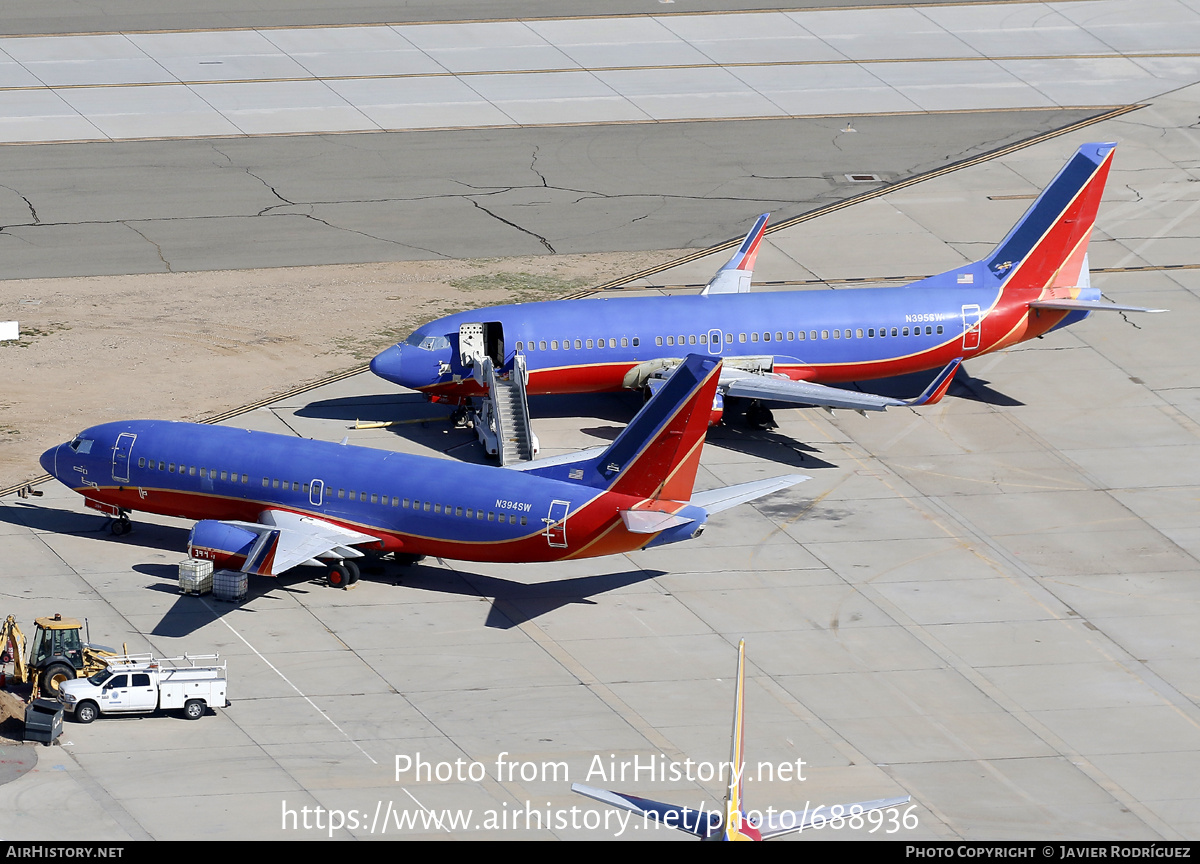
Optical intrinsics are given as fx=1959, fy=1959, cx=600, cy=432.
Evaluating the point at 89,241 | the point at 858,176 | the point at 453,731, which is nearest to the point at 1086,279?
the point at 858,176

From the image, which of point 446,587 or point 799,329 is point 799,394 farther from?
point 446,587

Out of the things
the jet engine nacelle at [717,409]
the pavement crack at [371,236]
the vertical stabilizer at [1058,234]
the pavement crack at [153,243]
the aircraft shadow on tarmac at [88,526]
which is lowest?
the aircraft shadow on tarmac at [88,526]

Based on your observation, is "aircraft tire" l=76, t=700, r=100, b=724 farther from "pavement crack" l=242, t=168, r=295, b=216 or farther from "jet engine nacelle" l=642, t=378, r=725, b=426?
"pavement crack" l=242, t=168, r=295, b=216

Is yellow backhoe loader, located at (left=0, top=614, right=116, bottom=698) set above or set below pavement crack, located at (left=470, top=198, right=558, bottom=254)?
below

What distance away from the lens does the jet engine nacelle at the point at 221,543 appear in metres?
59.3

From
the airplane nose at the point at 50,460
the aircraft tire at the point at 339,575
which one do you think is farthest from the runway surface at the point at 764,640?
the airplane nose at the point at 50,460

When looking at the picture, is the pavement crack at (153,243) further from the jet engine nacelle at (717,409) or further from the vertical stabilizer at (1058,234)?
the vertical stabilizer at (1058,234)

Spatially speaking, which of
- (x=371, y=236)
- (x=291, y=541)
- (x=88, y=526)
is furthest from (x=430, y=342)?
(x=371, y=236)

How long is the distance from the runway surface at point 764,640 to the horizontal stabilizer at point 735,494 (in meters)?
3.29

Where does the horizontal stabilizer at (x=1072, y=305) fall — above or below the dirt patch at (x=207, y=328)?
above

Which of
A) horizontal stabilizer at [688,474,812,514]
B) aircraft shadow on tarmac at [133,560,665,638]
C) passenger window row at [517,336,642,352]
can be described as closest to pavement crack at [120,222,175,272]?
passenger window row at [517,336,642,352]

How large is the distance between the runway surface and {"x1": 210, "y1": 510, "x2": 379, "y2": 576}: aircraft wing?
5.24 feet

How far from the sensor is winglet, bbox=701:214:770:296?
3182 inches

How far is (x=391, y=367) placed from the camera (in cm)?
7294
